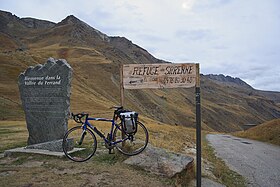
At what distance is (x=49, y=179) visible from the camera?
21.5ft

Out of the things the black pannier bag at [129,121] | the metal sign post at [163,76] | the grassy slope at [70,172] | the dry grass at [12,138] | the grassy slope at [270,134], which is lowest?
the grassy slope at [270,134]

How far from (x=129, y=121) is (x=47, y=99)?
3.85 meters

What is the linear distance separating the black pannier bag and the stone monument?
9.67ft

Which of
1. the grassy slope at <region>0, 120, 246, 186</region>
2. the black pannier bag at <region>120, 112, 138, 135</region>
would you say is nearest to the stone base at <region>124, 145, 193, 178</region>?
the grassy slope at <region>0, 120, 246, 186</region>

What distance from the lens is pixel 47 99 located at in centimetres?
1034

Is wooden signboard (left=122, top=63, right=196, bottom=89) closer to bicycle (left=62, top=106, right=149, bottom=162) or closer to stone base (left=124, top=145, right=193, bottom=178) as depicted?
bicycle (left=62, top=106, right=149, bottom=162)

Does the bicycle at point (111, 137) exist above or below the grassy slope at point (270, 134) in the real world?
above

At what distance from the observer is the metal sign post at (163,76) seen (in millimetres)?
7383

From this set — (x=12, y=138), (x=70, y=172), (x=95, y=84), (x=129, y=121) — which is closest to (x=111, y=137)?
(x=129, y=121)

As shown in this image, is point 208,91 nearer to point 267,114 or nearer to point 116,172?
point 267,114

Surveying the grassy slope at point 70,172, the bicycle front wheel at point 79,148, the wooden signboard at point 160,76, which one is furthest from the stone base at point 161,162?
the wooden signboard at point 160,76

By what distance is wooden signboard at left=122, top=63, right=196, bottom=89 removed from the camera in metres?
7.50

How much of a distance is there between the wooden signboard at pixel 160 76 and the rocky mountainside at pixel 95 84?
932 inches

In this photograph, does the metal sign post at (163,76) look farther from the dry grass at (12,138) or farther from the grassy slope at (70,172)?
the dry grass at (12,138)
